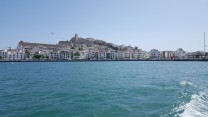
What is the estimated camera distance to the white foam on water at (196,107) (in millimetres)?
11016

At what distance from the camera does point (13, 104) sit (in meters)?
13.1

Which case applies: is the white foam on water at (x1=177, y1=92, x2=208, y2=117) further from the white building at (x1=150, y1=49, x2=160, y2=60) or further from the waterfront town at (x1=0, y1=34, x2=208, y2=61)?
the white building at (x1=150, y1=49, x2=160, y2=60)

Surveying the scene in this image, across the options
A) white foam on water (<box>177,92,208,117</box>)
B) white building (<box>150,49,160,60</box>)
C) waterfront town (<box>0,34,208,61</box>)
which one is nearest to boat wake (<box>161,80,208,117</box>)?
white foam on water (<box>177,92,208,117</box>)

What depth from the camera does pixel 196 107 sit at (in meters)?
12.4

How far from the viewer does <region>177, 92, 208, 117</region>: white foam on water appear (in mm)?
11016

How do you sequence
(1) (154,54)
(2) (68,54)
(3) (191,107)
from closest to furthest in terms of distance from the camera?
(3) (191,107) < (2) (68,54) < (1) (154,54)

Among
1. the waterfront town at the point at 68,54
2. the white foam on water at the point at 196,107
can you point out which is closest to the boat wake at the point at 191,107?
the white foam on water at the point at 196,107

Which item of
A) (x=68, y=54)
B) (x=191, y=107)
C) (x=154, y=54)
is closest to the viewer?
(x=191, y=107)

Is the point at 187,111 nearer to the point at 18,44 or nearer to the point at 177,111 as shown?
the point at 177,111

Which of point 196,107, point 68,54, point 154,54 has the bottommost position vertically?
point 196,107

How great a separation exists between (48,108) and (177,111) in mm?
5780

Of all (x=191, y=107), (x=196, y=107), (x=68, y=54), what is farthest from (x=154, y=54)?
(x=191, y=107)

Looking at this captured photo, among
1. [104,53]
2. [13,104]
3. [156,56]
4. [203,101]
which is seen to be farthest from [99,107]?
[156,56]

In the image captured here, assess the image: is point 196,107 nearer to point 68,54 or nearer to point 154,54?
point 68,54
